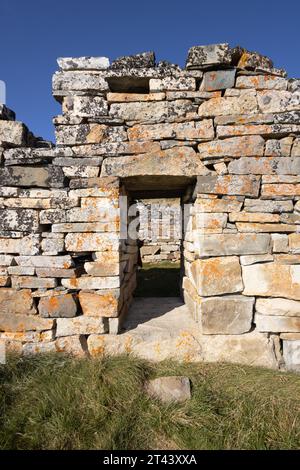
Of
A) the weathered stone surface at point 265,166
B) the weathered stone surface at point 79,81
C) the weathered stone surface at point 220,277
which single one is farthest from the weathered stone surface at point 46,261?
the weathered stone surface at point 265,166

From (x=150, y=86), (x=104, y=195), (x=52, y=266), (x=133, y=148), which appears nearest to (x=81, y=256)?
(x=52, y=266)

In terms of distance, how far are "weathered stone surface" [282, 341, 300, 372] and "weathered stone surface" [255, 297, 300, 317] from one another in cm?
31

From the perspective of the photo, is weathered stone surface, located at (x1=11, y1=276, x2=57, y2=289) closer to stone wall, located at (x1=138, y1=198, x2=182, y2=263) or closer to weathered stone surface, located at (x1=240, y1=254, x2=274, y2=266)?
weathered stone surface, located at (x1=240, y1=254, x2=274, y2=266)

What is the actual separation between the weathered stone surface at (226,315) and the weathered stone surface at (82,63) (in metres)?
2.84

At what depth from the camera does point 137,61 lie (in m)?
3.12

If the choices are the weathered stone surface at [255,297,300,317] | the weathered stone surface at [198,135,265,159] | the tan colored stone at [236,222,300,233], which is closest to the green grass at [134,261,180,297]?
the weathered stone surface at [255,297,300,317]

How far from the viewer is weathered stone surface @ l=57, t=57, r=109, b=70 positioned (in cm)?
308

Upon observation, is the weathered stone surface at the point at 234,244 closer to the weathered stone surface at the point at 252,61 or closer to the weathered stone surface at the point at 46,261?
the weathered stone surface at the point at 46,261

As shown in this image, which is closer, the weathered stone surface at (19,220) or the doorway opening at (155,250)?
the weathered stone surface at (19,220)

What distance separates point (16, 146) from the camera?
315 cm

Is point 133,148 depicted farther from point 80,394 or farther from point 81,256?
point 80,394

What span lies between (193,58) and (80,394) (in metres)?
3.54

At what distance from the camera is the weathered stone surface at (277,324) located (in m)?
2.97
